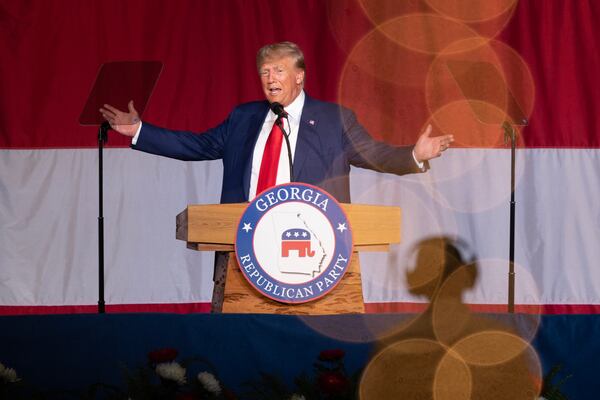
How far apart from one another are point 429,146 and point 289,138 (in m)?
0.50

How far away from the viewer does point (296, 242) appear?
2.19 meters

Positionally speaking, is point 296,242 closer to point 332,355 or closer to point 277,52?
point 332,355

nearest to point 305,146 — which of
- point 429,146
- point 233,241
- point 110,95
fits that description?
point 429,146

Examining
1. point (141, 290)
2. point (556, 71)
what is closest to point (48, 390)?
point (141, 290)

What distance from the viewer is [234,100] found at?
4176 mm

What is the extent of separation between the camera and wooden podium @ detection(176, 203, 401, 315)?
230 centimetres

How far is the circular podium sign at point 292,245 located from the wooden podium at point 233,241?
3.1 inches

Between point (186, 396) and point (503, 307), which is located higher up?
point (186, 396)

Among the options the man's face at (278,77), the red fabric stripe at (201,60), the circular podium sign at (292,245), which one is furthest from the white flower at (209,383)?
the red fabric stripe at (201,60)

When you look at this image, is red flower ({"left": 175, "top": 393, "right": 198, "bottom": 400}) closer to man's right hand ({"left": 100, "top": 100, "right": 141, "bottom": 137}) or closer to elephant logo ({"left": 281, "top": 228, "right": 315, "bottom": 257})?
elephant logo ({"left": 281, "top": 228, "right": 315, "bottom": 257})

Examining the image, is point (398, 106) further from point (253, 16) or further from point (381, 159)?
point (381, 159)

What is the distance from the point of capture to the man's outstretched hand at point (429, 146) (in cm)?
248

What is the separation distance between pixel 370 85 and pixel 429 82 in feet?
0.96

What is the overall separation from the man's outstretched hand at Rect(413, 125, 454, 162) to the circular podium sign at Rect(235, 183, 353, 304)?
458mm
